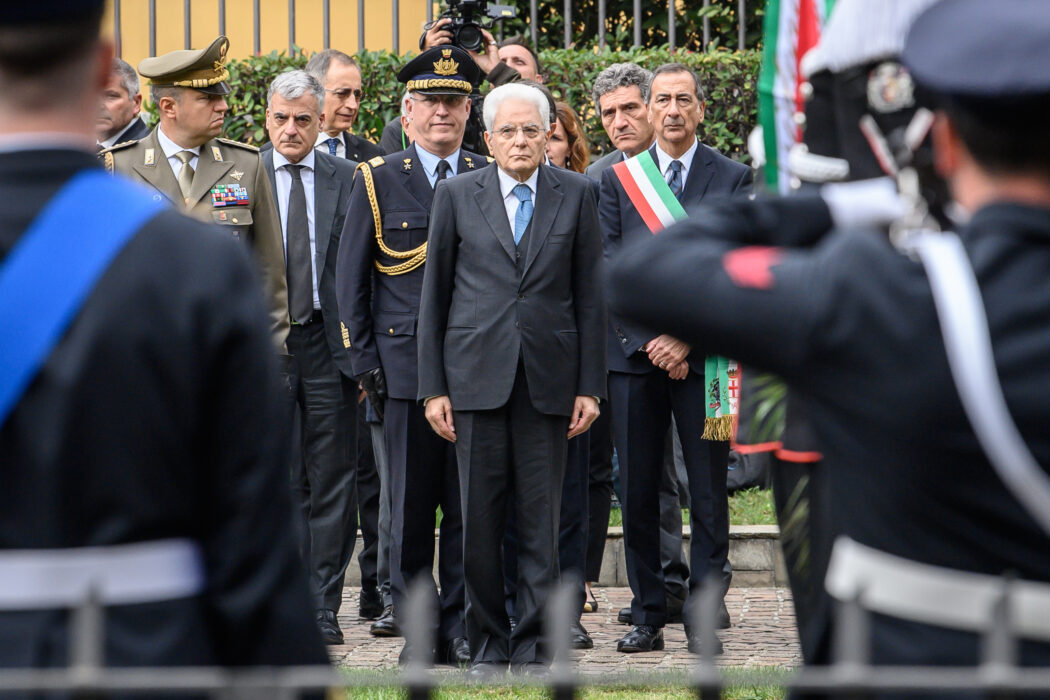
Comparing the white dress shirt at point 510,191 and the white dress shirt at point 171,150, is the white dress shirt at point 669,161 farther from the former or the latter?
the white dress shirt at point 171,150

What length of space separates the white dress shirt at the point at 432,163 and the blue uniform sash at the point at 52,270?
5.03 metres

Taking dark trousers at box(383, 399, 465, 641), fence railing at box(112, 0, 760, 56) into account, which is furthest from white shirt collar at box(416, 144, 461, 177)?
fence railing at box(112, 0, 760, 56)

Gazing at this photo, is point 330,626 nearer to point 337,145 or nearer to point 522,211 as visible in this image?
point 522,211

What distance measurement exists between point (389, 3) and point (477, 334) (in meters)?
5.76

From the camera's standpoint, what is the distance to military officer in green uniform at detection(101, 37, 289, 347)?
6605 millimetres

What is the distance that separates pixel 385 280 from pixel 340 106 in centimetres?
217

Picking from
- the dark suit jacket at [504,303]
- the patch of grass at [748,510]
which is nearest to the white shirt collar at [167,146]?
the dark suit jacket at [504,303]

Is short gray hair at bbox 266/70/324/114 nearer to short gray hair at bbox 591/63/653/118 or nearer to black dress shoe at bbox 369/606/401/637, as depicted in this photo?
short gray hair at bbox 591/63/653/118

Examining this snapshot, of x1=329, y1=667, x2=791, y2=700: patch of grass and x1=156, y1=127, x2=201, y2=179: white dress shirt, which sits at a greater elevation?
x1=156, y1=127, x2=201, y2=179: white dress shirt

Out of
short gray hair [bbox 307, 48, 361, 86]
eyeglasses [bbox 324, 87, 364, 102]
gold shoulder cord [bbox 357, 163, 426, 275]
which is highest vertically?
short gray hair [bbox 307, 48, 361, 86]

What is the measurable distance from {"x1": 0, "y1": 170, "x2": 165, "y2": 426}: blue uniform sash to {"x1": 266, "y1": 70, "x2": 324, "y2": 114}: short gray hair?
5.50m

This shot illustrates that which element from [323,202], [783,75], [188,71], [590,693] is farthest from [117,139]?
[783,75]

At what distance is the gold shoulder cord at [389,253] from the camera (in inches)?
266

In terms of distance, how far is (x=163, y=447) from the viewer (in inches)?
75.4
